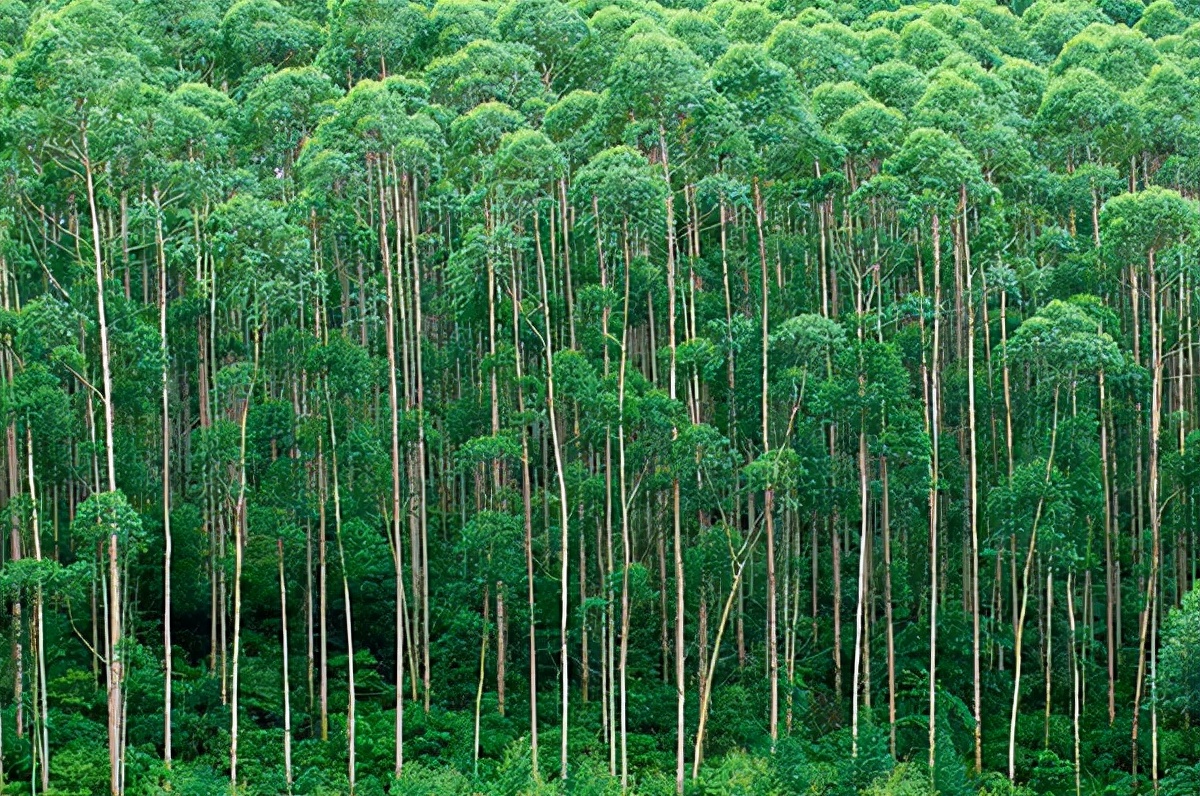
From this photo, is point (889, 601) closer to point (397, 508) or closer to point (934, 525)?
point (934, 525)

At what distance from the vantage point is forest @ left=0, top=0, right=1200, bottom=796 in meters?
24.3

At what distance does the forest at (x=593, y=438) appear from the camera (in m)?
24.3

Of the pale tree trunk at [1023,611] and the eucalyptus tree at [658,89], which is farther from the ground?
the eucalyptus tree at [658,89]

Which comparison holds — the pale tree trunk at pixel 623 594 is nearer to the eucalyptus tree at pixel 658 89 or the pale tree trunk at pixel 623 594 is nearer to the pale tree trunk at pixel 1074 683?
the eucalyptus tree at pixel 658 89

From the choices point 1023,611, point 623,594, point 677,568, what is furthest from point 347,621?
point 1023,611

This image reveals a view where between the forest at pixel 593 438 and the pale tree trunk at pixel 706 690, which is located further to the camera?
the forest at pixel 593 438

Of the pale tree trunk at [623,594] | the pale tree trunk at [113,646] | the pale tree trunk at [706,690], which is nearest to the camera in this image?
the pale tree trunk at [113,646]

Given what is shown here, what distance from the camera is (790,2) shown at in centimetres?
4219

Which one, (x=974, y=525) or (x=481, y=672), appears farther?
(x=974, y=525)

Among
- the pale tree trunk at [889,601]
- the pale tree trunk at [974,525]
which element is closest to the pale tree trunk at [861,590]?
the pale tree trunk at [889,601]

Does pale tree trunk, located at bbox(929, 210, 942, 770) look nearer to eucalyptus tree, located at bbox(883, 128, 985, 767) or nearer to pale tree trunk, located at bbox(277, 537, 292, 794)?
eucalyptus tree, located at bbox(883, 128, 985, 767)

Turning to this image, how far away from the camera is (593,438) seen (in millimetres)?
25266

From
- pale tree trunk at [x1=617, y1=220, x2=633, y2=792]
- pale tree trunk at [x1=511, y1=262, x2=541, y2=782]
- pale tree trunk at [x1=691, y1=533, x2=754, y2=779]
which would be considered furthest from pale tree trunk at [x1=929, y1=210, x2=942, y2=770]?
pale tree trunk at [x1=511, y1=262, x2=541, y2=782]

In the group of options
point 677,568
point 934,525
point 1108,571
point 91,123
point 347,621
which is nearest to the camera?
point 91,123
